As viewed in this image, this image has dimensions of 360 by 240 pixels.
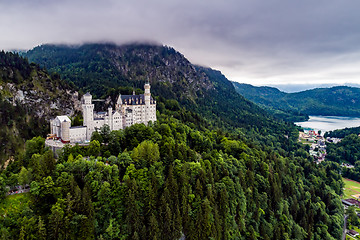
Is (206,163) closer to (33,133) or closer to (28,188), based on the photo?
(28,188)

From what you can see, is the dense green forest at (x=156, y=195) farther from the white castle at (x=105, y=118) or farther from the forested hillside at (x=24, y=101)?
the forested hillside at (x=24, y=101)

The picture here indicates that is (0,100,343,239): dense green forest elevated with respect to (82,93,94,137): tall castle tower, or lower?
lower

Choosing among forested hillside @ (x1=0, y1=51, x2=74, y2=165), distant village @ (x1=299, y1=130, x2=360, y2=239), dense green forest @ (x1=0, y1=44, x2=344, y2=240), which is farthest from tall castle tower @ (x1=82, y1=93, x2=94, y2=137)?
distant village @ (x1=299, y1=130, x2=360, y2=239)

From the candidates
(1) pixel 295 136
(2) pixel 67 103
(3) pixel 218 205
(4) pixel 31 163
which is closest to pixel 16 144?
(2) pixel 67 103

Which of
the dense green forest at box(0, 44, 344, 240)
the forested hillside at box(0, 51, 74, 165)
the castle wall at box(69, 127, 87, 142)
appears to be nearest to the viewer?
the dense green forest at box(0, 44, 344, 240)

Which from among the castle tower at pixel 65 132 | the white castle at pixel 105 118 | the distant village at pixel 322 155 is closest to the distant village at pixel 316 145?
the distant village at pixel 322 155

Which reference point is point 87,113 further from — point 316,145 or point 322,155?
point 316,145

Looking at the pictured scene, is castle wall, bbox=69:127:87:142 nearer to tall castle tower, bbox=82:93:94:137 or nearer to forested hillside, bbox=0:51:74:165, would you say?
tall castle tower, bbox=82:93:94:137
